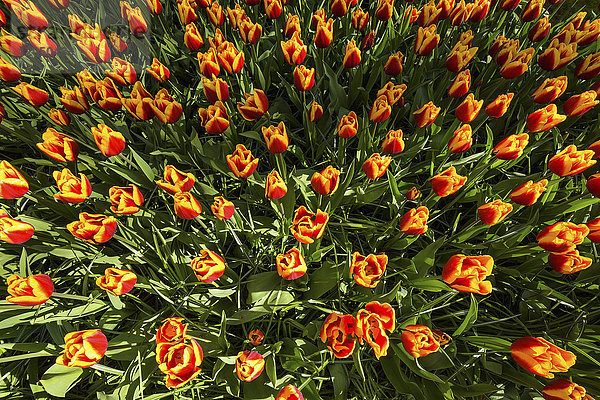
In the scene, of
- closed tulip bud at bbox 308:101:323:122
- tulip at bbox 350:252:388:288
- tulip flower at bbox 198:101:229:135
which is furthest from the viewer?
closed tulip bud at bbox 308:101:323:122

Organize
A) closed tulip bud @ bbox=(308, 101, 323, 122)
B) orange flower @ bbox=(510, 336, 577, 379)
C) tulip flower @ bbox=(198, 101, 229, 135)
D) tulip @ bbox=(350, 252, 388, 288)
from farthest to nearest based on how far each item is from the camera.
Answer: closed tulip bud @ bbox=(308, 101, 323, 122)
tulip flower @ bbox=(198, 101, 229, 135)
tulip @ bbox=(350, 252, 388, 288)
orange flower @ bbox=(510, 336, 577, 379)

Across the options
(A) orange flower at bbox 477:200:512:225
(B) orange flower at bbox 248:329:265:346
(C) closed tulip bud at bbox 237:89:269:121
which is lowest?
(B) orange flower at bbox 248:329:265:346

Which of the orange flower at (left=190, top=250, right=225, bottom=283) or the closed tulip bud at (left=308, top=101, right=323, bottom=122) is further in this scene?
the closed tulip bud at (left=308, top=101, right=323, bottom=122)

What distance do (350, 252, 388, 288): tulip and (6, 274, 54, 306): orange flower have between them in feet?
2.58

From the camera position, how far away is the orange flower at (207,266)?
2.77 feet

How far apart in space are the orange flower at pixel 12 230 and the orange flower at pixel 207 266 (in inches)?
18.5

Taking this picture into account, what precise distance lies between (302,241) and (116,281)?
486 mm

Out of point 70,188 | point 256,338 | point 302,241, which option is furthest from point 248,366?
point 70,188

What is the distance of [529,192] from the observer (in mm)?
932

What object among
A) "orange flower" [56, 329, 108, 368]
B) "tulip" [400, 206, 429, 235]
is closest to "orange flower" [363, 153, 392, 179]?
"tulip" [400, 206, 429, 235]

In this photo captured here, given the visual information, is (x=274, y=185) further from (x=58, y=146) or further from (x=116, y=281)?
(x=58, y=146)

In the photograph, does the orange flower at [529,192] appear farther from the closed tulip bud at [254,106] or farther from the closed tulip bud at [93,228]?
the closed tulip bud at [93,228]

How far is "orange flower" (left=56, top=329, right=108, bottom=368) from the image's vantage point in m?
0.76

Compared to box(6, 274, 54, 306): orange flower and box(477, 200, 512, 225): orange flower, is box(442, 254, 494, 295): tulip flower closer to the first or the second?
box(477, 200, 512, 225): orange flower
